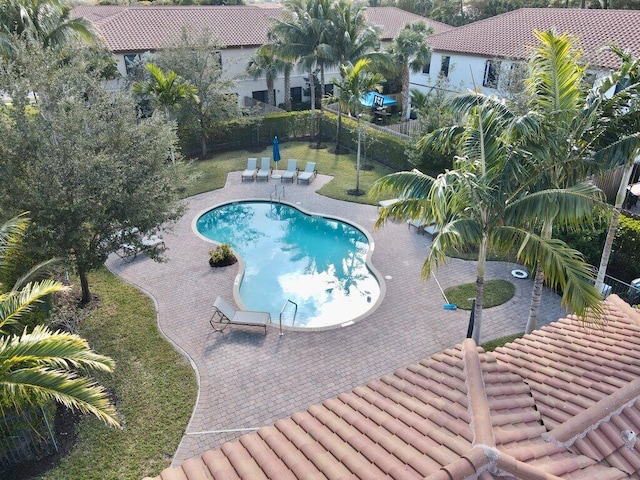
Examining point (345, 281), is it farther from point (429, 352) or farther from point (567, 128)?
point (567, 128)

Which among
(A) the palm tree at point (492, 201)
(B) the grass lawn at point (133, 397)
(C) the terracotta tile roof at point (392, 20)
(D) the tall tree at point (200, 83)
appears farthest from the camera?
(C) the terracotta tile roof at point (392, 20)

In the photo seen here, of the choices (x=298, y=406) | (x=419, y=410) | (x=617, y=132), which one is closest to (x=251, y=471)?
(x=419, y=410)

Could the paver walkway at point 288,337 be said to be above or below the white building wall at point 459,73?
below

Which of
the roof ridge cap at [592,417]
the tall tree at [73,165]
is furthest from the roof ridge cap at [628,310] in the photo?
the tall tree at [73,165]

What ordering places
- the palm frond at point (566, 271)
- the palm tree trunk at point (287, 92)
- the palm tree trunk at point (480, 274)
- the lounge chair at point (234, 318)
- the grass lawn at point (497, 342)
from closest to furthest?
the palm frond at point (566, 271) → the palm tree trunk at point (480, 274) → the grass lawn at point (497, 342) → the lounge chair at point (234, 318) → the palm tree trunk at point (287, 92)

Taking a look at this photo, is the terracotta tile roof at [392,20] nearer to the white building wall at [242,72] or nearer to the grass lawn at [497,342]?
the white building wall at [242,72]

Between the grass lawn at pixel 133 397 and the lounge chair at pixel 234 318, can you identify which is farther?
the lounge chair at pixel 234 318

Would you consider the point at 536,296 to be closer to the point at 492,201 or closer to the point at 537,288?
the point at 537,288

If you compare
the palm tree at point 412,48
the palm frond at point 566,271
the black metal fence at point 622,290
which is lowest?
the black metal fence at point 622,290
